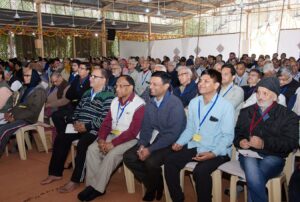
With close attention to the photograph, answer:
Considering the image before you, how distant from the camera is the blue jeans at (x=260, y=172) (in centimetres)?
231

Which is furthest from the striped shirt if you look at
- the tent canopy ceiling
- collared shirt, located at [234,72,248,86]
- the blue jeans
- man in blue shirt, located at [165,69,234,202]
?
the tent canopy ceiling

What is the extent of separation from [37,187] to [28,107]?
4.50 ft

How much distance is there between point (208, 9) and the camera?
63.5ft

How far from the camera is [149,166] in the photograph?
2805 mm

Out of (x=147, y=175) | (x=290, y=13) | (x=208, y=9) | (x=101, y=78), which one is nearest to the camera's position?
(x=147, y=175)

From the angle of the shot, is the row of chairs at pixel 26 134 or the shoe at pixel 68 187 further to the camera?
the row of chairs at pixel 26 134

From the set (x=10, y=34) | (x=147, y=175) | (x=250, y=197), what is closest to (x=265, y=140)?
(x=250, y=197)

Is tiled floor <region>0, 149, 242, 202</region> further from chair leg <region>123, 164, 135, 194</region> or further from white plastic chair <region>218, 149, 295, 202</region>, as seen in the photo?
white plastic chair <region>218, 149, 295, 202</region>

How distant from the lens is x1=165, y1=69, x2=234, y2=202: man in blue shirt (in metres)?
2.62

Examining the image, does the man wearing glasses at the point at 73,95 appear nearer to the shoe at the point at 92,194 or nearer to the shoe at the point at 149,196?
the shoe at the point at 92,194

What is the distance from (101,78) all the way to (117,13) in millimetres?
14163

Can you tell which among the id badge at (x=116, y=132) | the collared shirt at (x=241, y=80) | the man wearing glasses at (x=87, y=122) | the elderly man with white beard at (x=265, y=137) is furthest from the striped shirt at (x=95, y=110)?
the collared shirt at (x=241, y=80)

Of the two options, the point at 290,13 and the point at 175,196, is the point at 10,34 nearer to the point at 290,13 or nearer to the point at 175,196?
the point at 175,196

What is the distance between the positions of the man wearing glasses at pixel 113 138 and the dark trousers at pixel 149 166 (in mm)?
115
